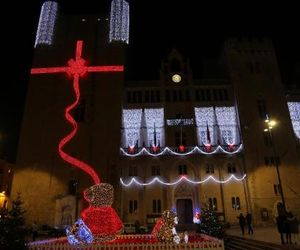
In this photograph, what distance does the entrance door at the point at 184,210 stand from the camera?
32312mm

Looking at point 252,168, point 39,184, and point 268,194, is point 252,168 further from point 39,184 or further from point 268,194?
point 39,184

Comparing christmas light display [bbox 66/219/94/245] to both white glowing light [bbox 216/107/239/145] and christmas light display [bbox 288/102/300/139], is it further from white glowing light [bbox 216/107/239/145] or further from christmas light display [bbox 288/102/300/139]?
christmas light display [bbox 288/102/300/139]

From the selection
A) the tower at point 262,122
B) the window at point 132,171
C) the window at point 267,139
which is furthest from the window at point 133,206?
the window at point 267,139

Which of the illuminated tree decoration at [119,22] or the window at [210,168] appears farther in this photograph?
the illuminated tree decoration at [119,22]

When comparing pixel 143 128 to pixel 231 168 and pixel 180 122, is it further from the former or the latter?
pixel 231 168

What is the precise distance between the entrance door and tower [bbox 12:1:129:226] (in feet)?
24.1

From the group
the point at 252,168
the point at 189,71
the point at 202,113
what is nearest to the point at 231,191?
the point at 252,168

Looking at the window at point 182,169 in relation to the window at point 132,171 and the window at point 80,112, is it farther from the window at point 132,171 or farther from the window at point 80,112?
the window at point 80,112

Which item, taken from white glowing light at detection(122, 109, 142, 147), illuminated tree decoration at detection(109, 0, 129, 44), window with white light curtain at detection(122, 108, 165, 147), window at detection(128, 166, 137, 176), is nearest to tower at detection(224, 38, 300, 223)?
window with white light curtain at detection(122, 108, 165, 147)

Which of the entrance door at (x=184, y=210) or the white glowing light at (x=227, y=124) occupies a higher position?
the white glowing light at (x=227, y=124)

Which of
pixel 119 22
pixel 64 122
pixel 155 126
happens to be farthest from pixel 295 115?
pixel 64 122

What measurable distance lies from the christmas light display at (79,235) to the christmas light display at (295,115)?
29274 mm

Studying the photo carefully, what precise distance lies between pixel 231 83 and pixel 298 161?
38.7 feet

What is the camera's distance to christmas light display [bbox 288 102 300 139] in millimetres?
34559
